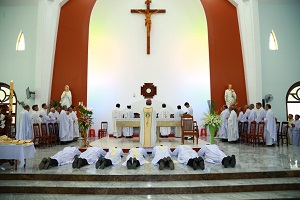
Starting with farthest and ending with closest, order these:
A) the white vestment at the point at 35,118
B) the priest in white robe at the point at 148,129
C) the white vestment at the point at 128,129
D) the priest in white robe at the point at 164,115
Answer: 1. the priest in white robe at the point at 164,115
2. the white vestment at the point at 128,129
3. the white vestment at the point at 35,118
4. the priest in white robe at the point at 148,129

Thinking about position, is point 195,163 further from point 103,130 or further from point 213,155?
point 103,130

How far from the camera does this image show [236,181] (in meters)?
4.99

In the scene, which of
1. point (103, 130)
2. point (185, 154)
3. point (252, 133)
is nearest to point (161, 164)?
point (185, 154)

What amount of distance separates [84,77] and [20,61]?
2949 millimetres

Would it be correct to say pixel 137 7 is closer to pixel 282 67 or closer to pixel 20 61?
pixel 20 61

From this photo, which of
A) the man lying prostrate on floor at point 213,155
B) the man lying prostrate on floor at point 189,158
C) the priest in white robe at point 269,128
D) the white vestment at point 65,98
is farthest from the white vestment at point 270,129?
the white vestment at point 65,98

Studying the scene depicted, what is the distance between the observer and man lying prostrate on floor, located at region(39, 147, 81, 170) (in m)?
5.51

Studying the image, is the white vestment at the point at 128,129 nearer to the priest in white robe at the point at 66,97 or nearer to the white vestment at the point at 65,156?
the priest in white robe at the point at 66,97

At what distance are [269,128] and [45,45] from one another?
989 cm

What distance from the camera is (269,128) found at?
30.2ft

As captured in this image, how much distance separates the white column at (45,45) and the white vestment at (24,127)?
9.71ft

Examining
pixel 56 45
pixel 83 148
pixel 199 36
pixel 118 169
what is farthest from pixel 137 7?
pixel 118 169

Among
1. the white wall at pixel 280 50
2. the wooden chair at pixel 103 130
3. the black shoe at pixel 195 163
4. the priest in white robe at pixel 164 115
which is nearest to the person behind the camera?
the black shoe at pixel 195 163

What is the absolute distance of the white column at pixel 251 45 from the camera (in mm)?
12039
